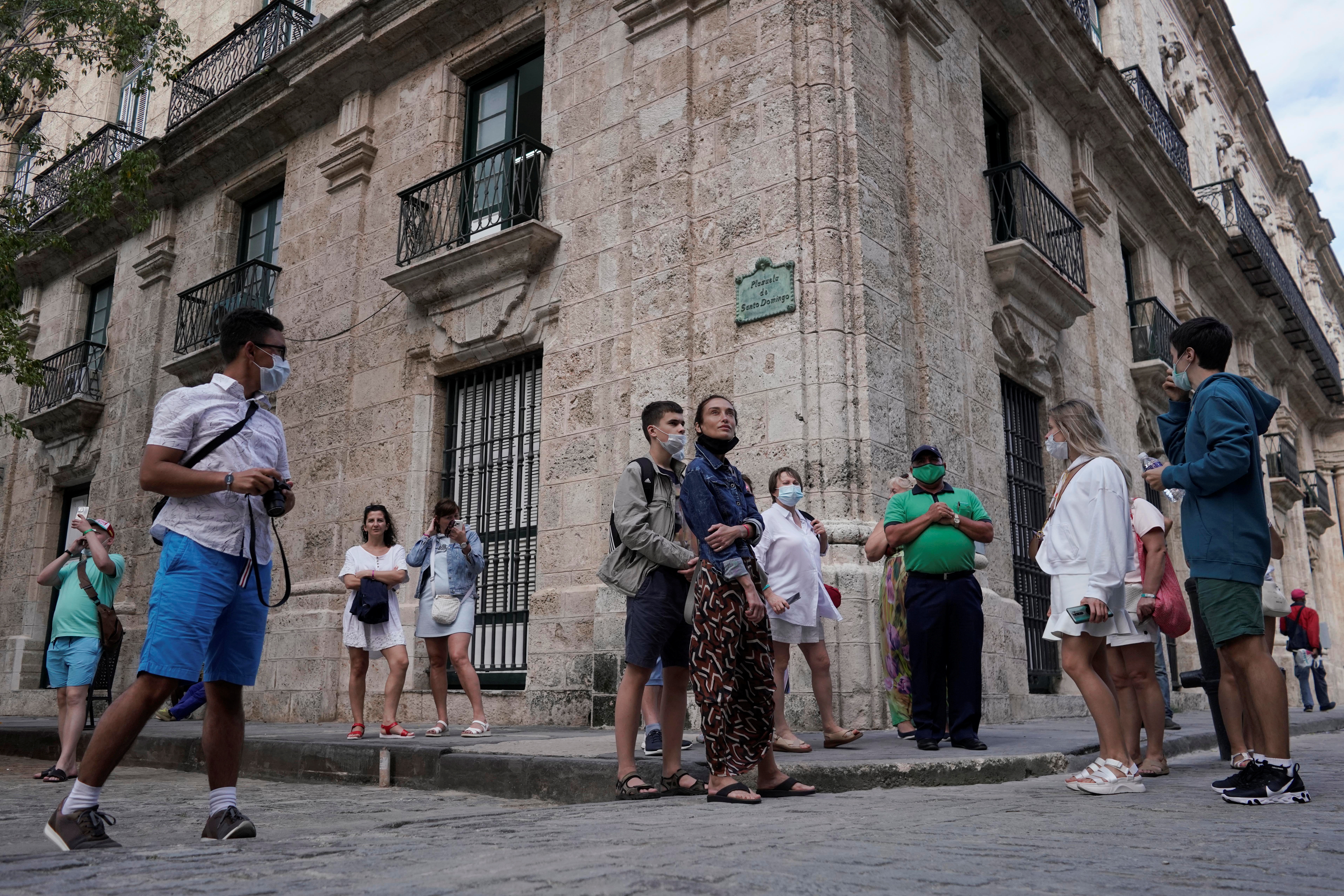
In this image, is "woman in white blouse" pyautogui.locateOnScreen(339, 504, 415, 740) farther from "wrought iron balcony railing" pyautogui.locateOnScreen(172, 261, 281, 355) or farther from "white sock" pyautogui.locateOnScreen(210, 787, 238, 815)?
"wrought iron balcony railing" pyautogui.locateOnScreen(172, 261, 281, 355)

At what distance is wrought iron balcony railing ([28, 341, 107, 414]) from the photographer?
14.9 meters

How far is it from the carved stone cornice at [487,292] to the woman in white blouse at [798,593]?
4.00 meters

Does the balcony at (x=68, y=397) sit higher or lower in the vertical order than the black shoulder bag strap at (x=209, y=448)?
higher

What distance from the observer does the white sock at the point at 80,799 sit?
A: 3.09m

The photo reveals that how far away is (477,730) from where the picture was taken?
679cm

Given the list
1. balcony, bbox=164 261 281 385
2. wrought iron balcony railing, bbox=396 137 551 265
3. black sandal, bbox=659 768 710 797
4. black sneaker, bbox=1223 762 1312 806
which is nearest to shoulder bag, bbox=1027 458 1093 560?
black sneaker, bbox=1223 762 1312 806

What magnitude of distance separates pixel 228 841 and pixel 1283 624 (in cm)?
1434

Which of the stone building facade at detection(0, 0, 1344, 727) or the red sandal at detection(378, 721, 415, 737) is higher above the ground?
the stone building facade at detection(0, 0, 1344, 727)

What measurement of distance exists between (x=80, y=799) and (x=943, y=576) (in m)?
4.18

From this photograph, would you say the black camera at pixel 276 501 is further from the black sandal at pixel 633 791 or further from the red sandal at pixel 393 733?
the red sandal at pixel 393 733

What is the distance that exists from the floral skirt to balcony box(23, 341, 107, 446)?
40.8ft

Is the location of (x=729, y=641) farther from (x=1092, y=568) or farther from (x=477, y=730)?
(x=477, y=730)

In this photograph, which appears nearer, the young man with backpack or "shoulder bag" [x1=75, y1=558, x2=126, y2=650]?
the young man with backpack

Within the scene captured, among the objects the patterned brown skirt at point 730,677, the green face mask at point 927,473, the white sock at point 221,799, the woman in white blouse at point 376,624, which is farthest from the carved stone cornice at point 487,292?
the white sock at point 221,799
